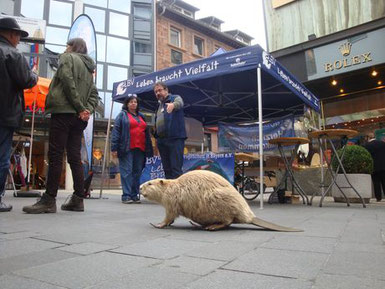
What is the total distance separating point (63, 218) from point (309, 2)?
1098 centimetres

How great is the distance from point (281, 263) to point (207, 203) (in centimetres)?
118

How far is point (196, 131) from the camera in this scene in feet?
29.8

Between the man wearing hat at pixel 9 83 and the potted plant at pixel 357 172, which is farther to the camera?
the potted plant at pixel 357 172

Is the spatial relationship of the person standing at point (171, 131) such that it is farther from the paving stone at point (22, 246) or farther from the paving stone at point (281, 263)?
the paving stone at point (281, 263)

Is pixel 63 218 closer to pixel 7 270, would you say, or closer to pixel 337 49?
pixel 7 270

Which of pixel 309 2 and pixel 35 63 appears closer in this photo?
pixel 309 2

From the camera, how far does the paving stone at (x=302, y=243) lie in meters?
2.12

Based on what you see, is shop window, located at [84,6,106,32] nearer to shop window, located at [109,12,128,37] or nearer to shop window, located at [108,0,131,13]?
shop window, located at [109,12,128,37]

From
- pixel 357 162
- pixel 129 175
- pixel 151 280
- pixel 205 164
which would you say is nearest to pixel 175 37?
pixel 205 164

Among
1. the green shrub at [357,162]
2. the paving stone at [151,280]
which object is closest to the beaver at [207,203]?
the paving stone at [151,280]

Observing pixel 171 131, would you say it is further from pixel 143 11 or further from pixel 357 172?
pixel 143 11

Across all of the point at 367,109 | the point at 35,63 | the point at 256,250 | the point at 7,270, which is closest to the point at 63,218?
the point at 7,270

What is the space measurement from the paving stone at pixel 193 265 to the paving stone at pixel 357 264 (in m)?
0.55

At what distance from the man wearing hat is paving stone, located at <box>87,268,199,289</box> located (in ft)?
9.53
